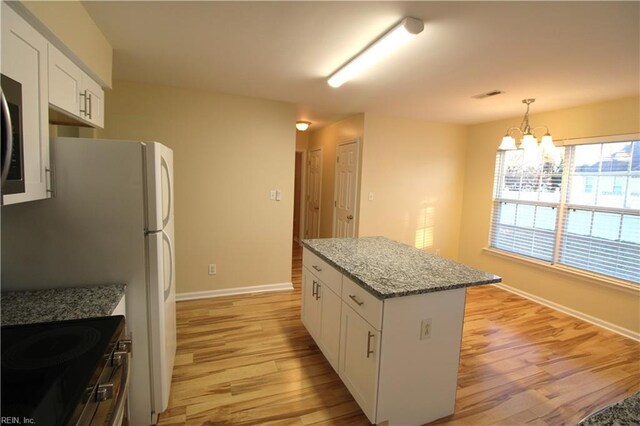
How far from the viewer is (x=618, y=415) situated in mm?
763

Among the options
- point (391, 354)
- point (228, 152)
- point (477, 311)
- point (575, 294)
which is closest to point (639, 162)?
point (575, 294)

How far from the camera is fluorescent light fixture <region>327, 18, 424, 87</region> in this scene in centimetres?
179

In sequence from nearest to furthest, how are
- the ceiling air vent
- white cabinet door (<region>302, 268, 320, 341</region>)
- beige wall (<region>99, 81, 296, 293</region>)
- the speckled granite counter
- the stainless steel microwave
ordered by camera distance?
the speckled granite counter
the stainless steel microwave
white cabinet door (<region>302, 268, 320, 341</region>)
the ceiling air vent
beige wall (<region>99, 81, 296, 293</region>)

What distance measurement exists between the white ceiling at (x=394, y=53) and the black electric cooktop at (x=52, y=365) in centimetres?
172

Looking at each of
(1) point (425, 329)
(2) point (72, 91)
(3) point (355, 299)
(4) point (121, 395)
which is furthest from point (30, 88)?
(1) point (425, 329)

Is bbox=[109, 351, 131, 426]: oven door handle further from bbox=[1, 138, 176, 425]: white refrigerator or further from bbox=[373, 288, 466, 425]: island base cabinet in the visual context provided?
bbox=[373, 288, 466, 425]: island base cabinet

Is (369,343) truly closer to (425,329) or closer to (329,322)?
(425,329)

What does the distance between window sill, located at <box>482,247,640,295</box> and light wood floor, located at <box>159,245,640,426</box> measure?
19.3 inches

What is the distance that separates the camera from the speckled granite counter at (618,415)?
733 millimetres

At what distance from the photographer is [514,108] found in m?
3.69

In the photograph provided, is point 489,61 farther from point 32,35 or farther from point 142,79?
point 142,79

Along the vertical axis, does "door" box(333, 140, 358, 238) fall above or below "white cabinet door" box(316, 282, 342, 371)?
above

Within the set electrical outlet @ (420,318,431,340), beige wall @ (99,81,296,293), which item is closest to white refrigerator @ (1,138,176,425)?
electrical outlet @ (420,318,431,340)

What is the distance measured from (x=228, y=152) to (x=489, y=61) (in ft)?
8.93
